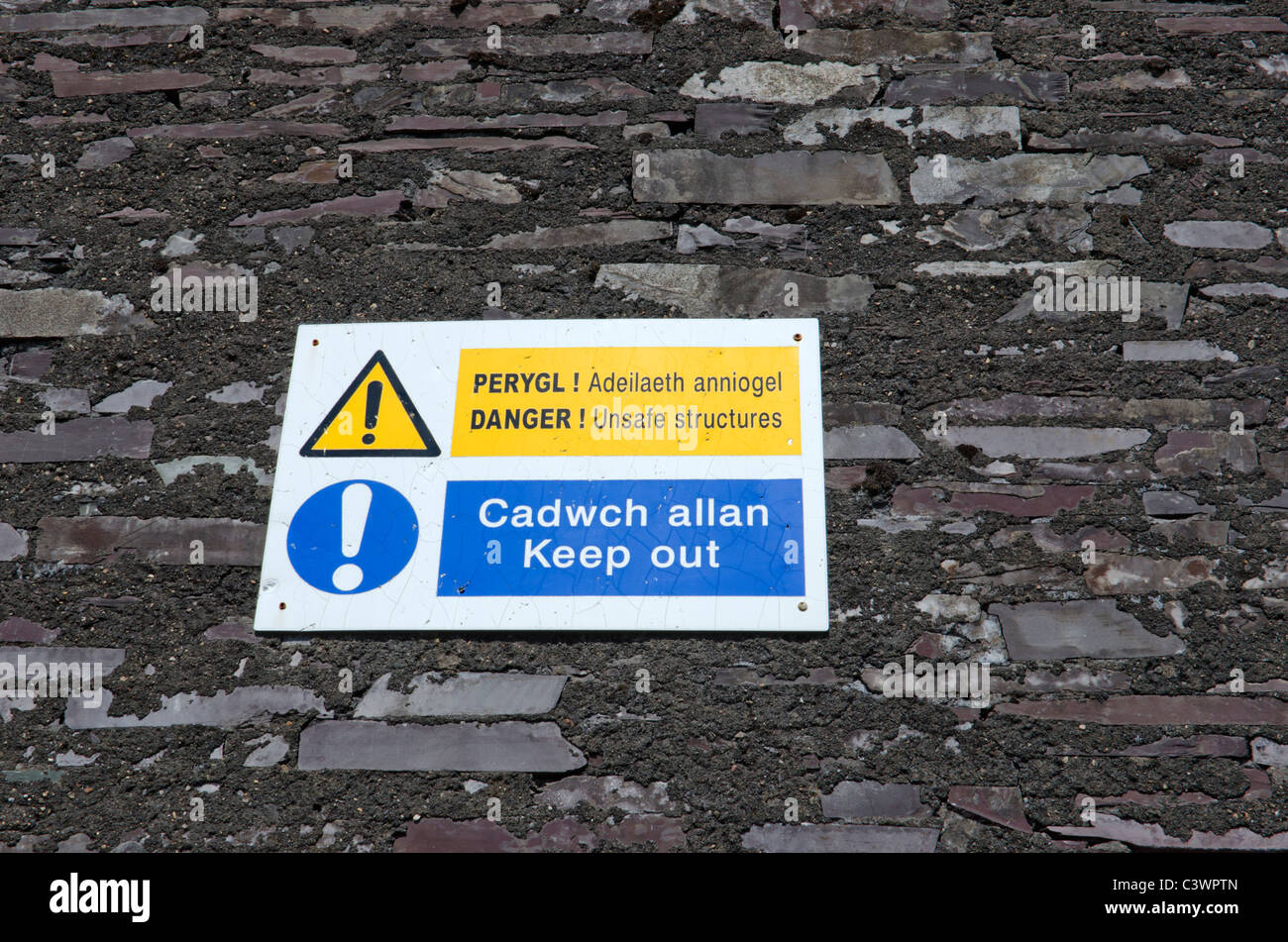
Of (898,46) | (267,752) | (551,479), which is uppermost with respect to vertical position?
(898,46)

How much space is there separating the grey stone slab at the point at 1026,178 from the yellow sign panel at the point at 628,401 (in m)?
0.63

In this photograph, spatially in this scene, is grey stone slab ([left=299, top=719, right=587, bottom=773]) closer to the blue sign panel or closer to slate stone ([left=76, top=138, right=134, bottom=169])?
the blue sign panel

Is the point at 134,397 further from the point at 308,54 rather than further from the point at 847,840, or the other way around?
the point at 847,840

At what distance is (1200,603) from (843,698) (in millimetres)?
888

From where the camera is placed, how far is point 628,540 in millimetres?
1943

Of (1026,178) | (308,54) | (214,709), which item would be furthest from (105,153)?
(1026,178)

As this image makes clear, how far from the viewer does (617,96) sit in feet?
7.43

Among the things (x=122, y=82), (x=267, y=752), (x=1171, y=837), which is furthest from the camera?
(x=122, y=82)

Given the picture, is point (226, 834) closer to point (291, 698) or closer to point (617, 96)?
point (291, 698)

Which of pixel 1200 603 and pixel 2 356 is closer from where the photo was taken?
pixel 1200 603

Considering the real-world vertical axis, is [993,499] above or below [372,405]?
below

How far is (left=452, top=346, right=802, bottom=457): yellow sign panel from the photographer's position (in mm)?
2016

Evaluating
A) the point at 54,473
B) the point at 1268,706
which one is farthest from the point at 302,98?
the point at 1268,706

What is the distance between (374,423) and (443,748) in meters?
0.83
